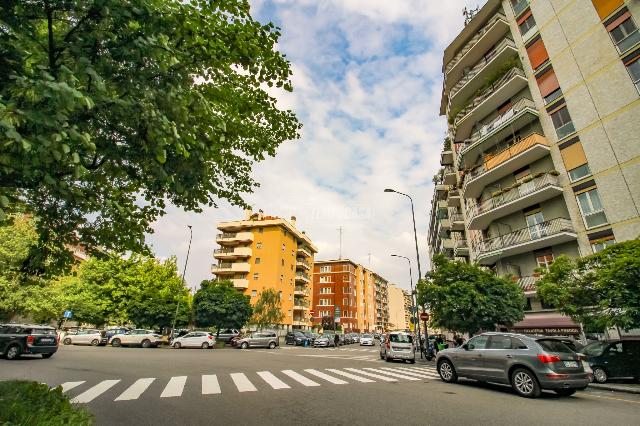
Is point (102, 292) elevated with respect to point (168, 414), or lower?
elevated

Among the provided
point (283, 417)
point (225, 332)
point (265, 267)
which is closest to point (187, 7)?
point (283, 417)

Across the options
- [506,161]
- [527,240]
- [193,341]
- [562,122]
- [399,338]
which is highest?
[562,122]

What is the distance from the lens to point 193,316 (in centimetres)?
3503

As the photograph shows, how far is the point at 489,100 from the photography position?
23.6 metres

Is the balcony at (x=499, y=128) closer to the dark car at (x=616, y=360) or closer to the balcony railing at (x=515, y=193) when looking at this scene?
the balcony railing at (x=515, y=193)

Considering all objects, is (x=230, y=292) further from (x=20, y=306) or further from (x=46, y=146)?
(x=46, y=146)

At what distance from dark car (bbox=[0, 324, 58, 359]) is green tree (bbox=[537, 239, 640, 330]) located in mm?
22922

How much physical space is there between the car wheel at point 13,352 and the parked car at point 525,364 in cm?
1899

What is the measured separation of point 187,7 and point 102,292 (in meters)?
40.9

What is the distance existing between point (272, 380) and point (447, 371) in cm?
555

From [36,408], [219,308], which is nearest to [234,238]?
[219,308]

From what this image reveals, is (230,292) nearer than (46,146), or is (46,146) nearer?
(46,146)

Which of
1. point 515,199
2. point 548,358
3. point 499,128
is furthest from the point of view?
point 499,128

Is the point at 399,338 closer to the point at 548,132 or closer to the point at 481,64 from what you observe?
the point at 548,132
